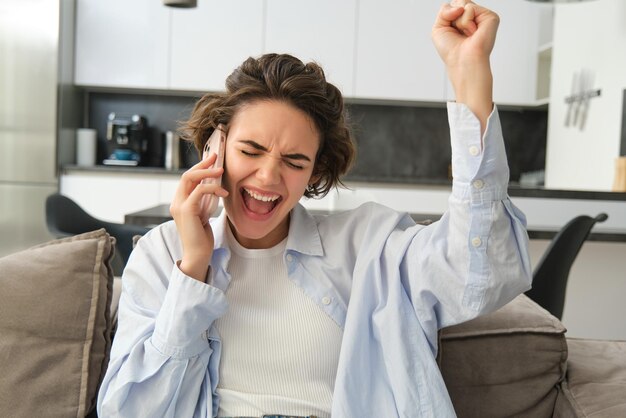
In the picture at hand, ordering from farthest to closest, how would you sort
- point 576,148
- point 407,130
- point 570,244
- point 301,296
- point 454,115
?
→ point 407,130 < point 576,148 < point 570,244 < point 301,296 < point 454,115

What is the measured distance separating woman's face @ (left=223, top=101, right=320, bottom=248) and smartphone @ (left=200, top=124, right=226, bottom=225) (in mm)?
16

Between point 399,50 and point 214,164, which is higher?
point 399,50

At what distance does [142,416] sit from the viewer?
1287 millimetres

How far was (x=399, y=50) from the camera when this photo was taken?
5.34 meters

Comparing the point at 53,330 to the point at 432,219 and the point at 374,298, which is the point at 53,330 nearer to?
the point at 374,298

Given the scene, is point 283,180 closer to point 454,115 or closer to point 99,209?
point 454,115

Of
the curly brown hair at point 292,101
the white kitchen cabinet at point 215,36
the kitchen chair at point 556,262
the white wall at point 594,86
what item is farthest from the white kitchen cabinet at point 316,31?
the curly brown hair at point 292,101

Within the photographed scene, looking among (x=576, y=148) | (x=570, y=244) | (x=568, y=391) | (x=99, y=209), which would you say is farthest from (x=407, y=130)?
(x=568, y=391)

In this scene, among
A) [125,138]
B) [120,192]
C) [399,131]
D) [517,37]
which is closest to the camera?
[120,192]

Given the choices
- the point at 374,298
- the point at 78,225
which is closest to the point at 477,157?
the point at 374,298

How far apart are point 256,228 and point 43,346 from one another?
19.1 inches

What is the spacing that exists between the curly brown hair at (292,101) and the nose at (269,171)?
0.13m

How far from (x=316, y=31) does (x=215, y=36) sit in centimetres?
71

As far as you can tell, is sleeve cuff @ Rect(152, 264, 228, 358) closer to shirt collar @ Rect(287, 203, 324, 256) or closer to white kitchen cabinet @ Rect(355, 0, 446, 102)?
shirt collar @ Rect(287, 203, 324, 256)
